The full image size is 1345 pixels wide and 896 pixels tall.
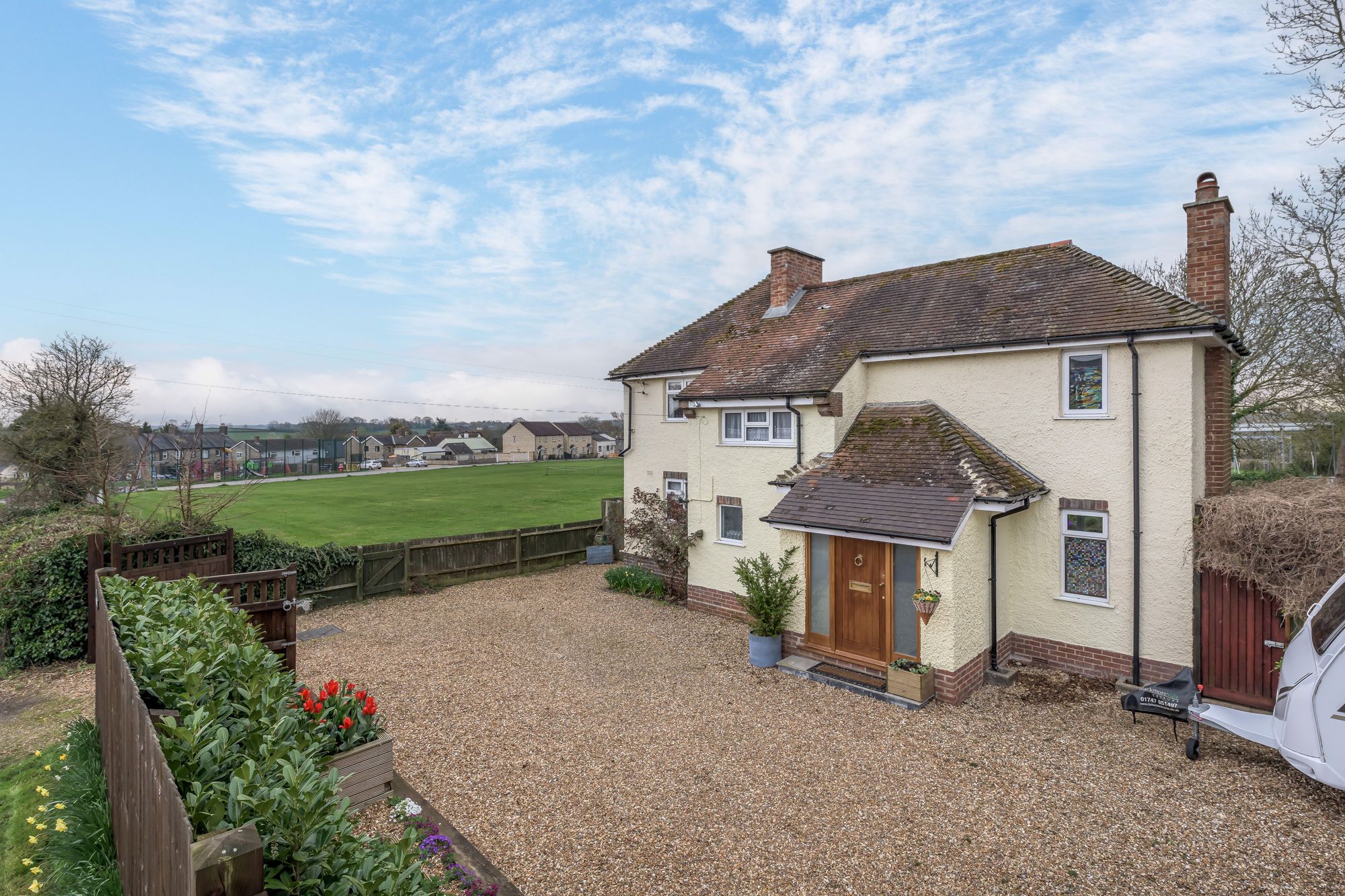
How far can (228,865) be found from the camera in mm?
2082

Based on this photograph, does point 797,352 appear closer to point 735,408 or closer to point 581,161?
point 735,408

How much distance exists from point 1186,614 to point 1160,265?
19.3 m

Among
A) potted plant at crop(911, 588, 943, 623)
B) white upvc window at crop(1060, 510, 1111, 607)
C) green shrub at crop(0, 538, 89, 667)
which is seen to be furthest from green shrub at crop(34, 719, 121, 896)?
white upvc window at crop(1060, 510, 1111, 607)

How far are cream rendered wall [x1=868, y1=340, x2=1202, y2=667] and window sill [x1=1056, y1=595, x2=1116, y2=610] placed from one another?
3cm

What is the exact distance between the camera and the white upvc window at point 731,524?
1431 cm

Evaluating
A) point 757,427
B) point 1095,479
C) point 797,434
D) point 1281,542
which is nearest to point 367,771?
point 797,434

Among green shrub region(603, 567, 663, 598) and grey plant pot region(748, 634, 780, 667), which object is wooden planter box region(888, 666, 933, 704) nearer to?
grey plant pot region(748, 634, 780, 667)

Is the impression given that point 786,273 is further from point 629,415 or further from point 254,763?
point 254,763

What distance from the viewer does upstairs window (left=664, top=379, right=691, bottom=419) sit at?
17.3 metres

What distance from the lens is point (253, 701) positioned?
414 centimetres

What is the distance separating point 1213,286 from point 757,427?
8377 mm

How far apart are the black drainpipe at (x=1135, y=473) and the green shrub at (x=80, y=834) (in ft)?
42.5

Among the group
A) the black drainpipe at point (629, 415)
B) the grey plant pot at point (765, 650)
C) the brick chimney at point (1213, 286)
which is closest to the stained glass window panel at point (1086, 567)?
the brick chimney at point (1213, 286)

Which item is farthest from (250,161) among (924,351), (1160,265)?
(1160,265)
